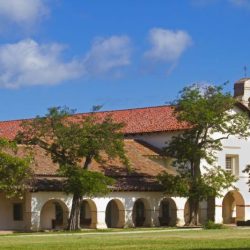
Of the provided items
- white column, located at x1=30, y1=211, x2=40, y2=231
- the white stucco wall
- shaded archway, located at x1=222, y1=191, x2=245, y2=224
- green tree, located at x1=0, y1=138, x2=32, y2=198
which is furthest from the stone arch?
green tree, located at x1=0, y1=138, x2=32, y2=198

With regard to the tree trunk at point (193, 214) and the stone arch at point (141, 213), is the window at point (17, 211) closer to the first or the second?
the stone arch at point (141, 213)

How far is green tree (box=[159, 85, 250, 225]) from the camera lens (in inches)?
2290

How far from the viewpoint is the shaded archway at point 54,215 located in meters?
55.4

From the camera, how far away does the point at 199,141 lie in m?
60.7

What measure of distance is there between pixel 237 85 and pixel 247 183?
12.2 metres

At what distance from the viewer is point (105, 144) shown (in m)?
52.0

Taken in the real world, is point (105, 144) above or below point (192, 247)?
above

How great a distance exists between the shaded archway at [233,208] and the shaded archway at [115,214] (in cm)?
1100

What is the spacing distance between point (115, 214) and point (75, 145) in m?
10.9

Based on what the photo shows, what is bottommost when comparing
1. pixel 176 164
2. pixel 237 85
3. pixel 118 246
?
pixel 118 246

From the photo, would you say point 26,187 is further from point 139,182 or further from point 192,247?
point 192,247

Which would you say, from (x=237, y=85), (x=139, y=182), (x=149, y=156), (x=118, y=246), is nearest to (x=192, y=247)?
(x=118, y=246)

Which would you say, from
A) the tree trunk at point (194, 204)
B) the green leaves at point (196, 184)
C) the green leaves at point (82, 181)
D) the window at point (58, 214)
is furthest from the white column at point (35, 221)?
the tree trunk at point (194, 204)

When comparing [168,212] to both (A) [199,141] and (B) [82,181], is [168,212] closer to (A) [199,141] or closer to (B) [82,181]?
(A) [199,141]
